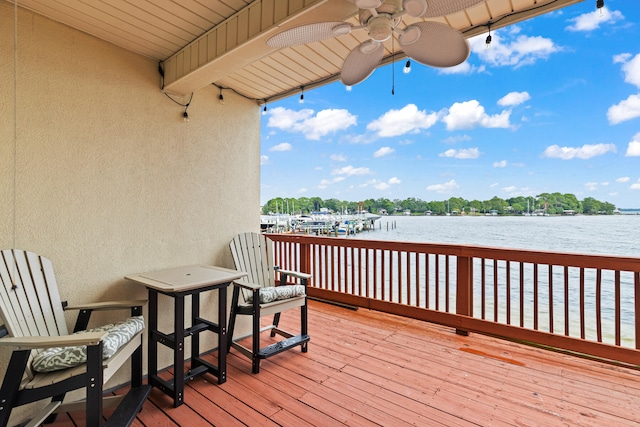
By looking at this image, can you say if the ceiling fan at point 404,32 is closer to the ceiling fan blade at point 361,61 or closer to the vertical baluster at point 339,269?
the ceiling fan blade at point 361,61

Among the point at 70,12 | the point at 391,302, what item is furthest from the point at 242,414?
the point at 70,12

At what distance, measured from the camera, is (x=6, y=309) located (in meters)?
1.46

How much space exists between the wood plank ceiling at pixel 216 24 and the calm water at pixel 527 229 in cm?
363

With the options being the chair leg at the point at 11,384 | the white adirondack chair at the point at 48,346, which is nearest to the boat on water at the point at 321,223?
the white adirondack chair at the point at 48,346

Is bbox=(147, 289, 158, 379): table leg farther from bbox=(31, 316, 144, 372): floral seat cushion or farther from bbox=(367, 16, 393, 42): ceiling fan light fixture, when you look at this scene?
bbox=(367, 16, 393, 42): ceiling fan light fixture

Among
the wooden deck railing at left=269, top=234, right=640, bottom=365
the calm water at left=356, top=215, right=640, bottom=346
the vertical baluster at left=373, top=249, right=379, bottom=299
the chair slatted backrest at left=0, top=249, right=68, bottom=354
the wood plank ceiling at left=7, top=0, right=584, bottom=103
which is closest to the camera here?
the chair slatted backrest at left=0, top=249, right=68, bottom=354

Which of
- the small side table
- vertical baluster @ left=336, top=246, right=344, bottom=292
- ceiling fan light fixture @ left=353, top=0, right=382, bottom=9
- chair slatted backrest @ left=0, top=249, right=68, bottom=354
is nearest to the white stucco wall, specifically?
chair slatted backrest @ left=0, top=249, right=68, bottom=354

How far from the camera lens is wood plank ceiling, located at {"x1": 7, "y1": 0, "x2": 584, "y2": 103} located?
5.72ft

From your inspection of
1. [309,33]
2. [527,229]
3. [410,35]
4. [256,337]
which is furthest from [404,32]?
[527,229]

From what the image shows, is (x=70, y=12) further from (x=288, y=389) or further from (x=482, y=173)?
(x=482, y=173)

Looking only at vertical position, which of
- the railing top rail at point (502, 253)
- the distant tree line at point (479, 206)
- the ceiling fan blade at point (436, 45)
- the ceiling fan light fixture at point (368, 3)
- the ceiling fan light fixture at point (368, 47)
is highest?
the ceiling fan light fixture at point (368, 47)

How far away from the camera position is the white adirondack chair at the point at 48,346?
4.17 ft

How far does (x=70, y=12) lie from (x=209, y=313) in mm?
2527

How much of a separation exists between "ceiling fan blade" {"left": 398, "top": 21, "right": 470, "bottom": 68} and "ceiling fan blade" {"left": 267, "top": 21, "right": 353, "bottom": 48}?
32 centimetres
